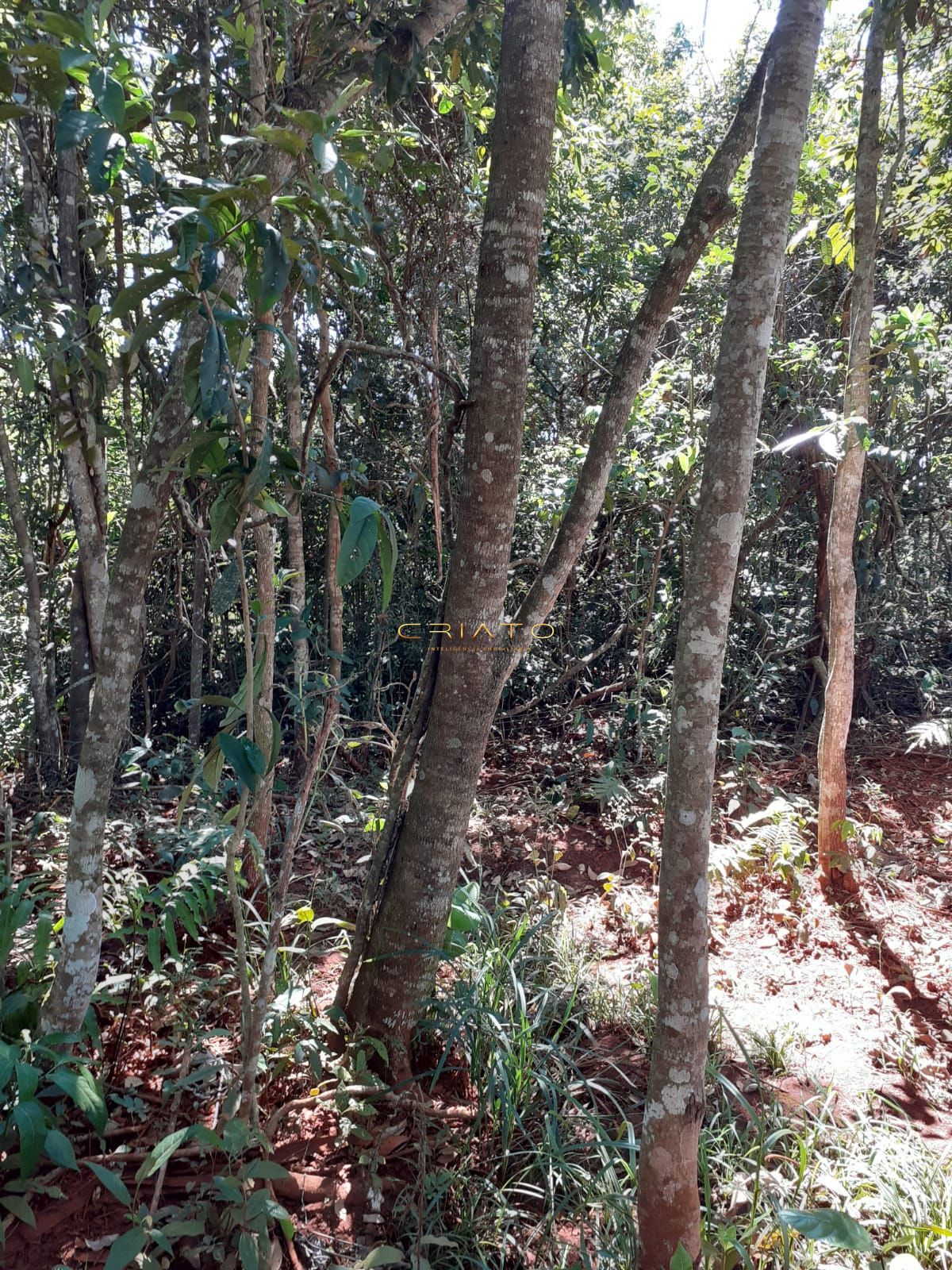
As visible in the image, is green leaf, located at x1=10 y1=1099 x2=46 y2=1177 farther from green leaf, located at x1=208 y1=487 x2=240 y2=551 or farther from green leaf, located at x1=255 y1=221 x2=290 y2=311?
green leaf, located at x1=255 y1=221 x2=290 y2=311

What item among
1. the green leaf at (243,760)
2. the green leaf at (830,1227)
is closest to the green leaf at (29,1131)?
the green leaf at (243,760)

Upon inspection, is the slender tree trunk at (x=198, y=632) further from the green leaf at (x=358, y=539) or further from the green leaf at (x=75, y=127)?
the green leaf at (x=358, y=539)

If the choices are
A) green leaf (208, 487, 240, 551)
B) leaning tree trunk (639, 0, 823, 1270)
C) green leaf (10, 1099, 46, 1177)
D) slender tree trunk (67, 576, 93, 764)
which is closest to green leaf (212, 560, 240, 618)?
green leaf (208, 487, 240, 551)

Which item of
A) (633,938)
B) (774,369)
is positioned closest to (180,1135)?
(633,938)

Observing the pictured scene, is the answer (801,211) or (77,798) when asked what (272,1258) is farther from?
(801,211)

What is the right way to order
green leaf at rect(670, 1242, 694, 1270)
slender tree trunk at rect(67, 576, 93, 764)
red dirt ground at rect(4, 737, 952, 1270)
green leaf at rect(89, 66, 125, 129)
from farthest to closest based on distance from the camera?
1. slender tree trunk at rect(67, 576, 93, 764)
2. red dirt ground at rect(4, 737, 952, 1270)
3. green leaf at rect(670, 1242, 694, 1270)
4. green leaf at rect(89, 66, 125, 129)

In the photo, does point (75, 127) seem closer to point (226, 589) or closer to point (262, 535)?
point (226, 589)

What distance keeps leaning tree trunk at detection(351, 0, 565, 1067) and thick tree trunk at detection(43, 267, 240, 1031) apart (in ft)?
2.48

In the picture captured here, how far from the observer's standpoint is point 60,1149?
183 centimetres

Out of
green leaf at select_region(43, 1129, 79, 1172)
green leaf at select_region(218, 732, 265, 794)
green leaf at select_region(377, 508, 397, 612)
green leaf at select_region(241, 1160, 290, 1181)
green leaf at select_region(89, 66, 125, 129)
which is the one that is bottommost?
green leaf at select_region(43, 1129, 79, 1172)

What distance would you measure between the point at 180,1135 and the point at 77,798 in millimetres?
862

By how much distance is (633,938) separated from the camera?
3.58m

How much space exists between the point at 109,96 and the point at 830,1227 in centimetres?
256

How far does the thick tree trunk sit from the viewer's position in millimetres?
2191
